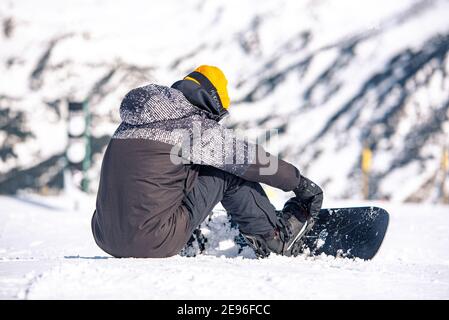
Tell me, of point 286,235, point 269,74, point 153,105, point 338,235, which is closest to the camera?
A: point 153,105

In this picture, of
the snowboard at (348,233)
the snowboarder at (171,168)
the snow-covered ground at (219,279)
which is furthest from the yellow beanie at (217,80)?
the snowboard at (348,233)

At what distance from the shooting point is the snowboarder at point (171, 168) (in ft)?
7.88

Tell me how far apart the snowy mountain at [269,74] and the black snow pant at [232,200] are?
139ft

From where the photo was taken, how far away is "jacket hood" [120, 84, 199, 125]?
2.40m

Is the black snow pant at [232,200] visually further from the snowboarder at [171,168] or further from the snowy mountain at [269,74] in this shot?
the snowy mountain at [269,74]

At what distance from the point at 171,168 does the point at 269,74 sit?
56173 mm

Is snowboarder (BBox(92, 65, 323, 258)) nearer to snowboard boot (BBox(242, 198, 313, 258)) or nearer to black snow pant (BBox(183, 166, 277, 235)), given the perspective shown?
black snow pant (BBox(183, 166, 277, 235))

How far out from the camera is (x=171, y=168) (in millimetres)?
2428

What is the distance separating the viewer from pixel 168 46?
2039 inches

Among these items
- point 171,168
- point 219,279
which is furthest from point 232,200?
point 219,279

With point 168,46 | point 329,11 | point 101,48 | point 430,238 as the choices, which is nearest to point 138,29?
point 168,46

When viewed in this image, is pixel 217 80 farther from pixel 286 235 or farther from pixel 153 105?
pixel 286 235

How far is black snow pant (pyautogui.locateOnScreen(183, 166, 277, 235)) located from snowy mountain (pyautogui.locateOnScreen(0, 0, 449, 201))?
1669 inches
